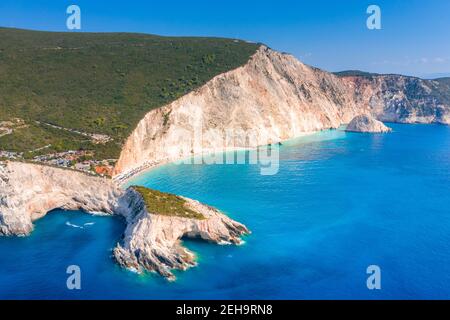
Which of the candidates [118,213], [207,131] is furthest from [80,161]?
[207,131]

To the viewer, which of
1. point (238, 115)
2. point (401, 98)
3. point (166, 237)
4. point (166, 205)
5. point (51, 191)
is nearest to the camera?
point (166, 237)

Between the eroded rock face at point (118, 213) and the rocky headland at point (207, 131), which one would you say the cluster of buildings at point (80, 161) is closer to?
the rocky headland at point (207, 131)

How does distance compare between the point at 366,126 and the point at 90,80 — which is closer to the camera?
the point at 90,80

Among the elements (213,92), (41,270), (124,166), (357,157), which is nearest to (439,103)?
(357,157)

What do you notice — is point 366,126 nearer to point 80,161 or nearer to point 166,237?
point 80,161

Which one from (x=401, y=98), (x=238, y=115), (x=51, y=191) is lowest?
(x=51, y=191)

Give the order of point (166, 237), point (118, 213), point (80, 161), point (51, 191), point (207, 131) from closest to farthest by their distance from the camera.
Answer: point (166, 237), point (118, 213), point (51, 191), point (80, 161), point (207, 131)
